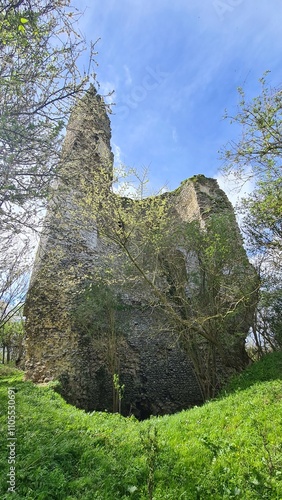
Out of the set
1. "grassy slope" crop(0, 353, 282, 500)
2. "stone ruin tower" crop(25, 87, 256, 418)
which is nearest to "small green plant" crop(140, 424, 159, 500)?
"grassy slope" crop(0, 353, 282, 500)

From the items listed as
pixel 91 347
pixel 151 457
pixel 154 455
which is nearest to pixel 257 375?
pixel 91 347

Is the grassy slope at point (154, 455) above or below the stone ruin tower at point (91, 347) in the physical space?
below

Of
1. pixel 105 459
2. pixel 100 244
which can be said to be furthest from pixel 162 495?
pixel 100 244

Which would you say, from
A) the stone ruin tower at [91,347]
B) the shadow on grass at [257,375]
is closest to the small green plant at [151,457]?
the shadow on grass at [257,375]

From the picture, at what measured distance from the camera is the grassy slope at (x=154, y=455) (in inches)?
114

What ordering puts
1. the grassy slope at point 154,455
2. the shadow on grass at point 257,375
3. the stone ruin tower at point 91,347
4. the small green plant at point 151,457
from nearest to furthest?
1. the small green plant at point 151,457
2. the grassy slope at point 154,455
3. the shadow on grass at point 257,375
4. the stone ruin tower at point 91,347

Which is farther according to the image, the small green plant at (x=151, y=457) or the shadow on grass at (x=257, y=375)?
the shadow on grass at (x=257, y=375)

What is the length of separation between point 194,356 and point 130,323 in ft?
8.52

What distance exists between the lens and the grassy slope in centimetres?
290

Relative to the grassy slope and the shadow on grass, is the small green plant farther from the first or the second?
the shadow on grass

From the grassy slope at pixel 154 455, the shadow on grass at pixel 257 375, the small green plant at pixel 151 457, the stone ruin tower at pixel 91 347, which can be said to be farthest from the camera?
the stone ruin tower at pixel 91 347

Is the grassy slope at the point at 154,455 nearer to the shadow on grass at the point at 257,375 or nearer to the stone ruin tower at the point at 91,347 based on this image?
the shadow on grass at the point at 257,375

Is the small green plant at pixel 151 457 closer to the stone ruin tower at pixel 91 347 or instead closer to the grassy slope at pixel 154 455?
the grassy slope at pixel 154 455

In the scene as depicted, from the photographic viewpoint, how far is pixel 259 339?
9.72m
